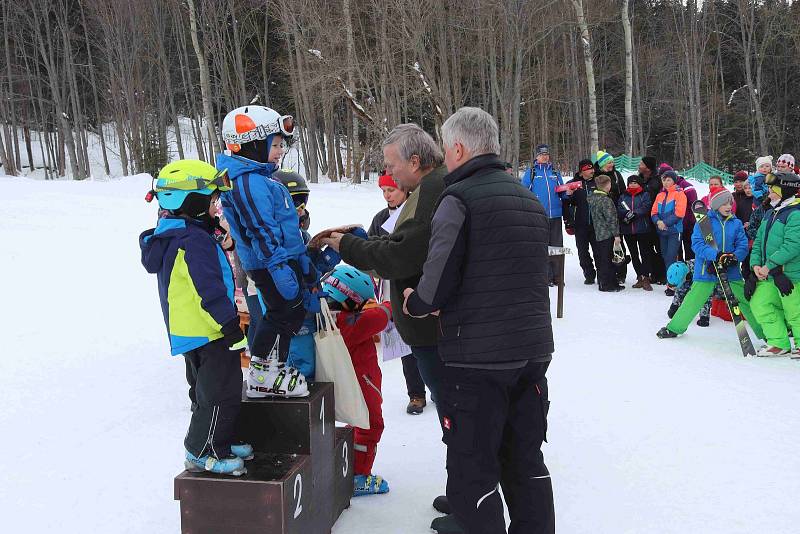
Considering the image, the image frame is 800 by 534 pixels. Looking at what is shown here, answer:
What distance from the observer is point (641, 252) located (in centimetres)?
962

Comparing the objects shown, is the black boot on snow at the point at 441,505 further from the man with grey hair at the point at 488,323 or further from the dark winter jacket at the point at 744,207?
the dark winter jacket at the point at 744,207

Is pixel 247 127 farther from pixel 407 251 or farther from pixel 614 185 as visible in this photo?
pixel 614 185

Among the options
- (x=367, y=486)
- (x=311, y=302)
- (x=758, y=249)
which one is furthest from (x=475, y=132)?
(x=758, y=249)

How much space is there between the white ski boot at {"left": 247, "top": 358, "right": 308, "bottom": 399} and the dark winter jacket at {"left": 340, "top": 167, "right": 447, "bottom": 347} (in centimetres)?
53

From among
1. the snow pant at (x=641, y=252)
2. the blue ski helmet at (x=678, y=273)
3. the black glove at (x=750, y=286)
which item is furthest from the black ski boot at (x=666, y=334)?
the snow pant at (x=641, y=252)

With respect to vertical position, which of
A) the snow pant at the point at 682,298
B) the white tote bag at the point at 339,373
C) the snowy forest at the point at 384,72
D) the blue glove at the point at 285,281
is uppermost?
the snowy forest at the point at 384,72

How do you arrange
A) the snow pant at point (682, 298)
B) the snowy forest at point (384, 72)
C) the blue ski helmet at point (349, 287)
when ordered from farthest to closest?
1. the snowy forest at point (384, 72)
2. the snow pant at point (682, 298)
3. the blue ski helmet at point (349, 287)

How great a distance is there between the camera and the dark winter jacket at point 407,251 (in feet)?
9.39

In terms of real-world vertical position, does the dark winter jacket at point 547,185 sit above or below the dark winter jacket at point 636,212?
above

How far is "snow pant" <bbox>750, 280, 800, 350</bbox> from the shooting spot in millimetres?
5977

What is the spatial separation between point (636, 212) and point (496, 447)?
7.84 m

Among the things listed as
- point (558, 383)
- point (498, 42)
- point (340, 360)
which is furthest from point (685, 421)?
point (498, 42)

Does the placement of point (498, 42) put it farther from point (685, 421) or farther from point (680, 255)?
point (685, 421)

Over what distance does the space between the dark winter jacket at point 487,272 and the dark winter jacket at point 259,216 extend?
0.80 m
